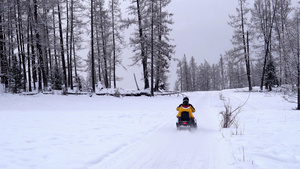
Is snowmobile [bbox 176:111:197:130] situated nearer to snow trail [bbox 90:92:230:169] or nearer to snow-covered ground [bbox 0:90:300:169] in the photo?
snow-covered ground [bbox 0:90:300:169]

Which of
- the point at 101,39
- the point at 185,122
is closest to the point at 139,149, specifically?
the point at 185,122

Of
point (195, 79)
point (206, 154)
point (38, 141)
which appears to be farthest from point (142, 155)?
point (195, 79)

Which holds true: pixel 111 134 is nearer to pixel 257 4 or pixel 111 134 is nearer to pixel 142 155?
pixel 142 155

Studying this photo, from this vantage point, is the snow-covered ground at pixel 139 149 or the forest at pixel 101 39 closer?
the snow-covered ground at pixel 139 149

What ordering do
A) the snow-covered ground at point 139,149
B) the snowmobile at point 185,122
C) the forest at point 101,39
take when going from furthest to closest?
the forest at point 101,39 → the snowmobile at point 185,122 → the snow-covered ground at point 139,149

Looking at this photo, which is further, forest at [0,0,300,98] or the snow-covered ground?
forest at [0,0,300,98]

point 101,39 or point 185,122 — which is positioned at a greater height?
point 101,39

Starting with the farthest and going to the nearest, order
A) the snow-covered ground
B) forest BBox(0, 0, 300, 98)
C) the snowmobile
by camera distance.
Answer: forest BBox(0, 0, 300, 98) < the snowmobile < the snow-covered ground

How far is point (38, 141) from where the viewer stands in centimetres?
554

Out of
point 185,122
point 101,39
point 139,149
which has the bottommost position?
point 139,149

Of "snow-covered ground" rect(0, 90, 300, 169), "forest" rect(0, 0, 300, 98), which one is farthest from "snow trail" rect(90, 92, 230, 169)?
"forest" rect(0, 0, 300, 98)

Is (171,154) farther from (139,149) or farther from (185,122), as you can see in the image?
(185,122)

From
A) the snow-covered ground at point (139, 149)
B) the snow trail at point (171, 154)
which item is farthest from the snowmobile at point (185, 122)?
the snow trail at point (171, 154)

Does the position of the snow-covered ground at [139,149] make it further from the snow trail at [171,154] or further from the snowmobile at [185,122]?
the snowmobile at [185,122]
